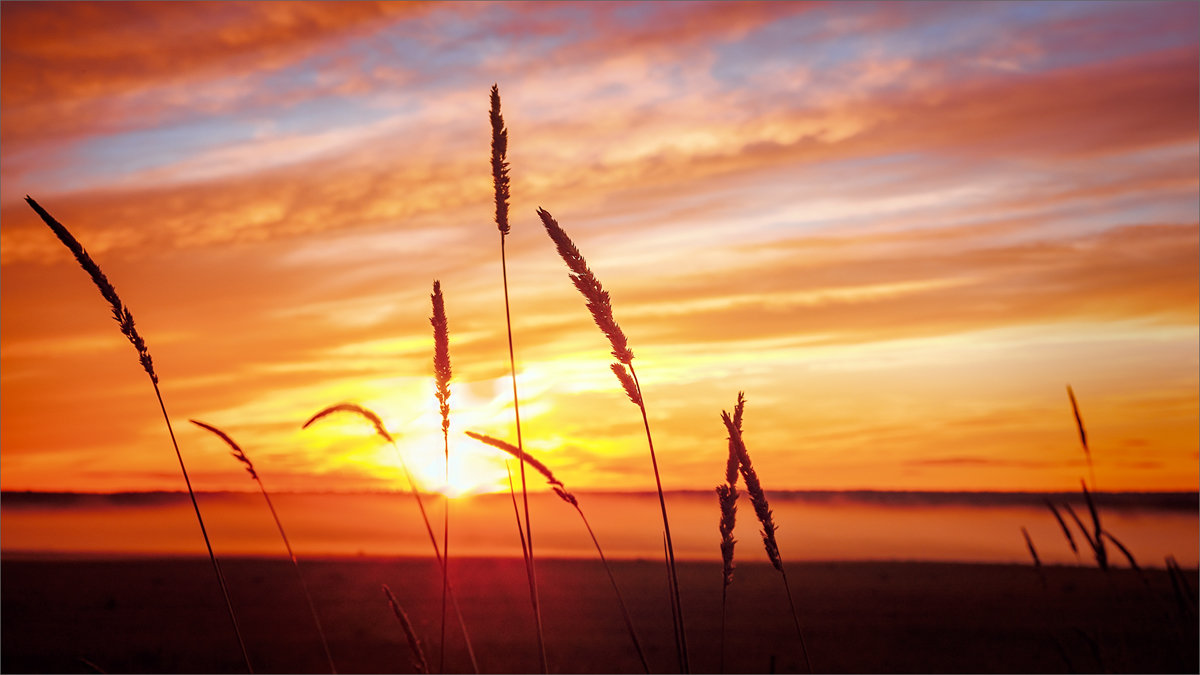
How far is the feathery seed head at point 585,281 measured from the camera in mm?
2160

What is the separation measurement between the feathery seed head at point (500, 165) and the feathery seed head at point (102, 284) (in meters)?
1.12

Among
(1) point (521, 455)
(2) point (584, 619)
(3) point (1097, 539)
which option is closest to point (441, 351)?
(1) point (521, 455)

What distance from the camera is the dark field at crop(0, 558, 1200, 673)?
10422mm

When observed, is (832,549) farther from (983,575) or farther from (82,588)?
(82,588)

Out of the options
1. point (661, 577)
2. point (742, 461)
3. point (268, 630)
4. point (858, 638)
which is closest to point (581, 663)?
point (858, 638)

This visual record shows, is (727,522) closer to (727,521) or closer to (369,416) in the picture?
(727,521)

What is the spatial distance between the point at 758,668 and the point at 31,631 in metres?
9.45

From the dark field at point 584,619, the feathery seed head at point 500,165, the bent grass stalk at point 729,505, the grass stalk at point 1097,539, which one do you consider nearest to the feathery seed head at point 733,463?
the bent grass stalk at point 729,505

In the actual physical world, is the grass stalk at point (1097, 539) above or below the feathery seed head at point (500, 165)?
below

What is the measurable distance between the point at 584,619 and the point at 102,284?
10.9 metres

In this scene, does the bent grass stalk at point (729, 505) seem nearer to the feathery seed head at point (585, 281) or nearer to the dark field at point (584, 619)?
the feathery seed head at point (585, 281)

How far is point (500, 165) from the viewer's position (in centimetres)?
243

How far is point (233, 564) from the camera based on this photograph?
19.5 meters

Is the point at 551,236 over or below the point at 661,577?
over
